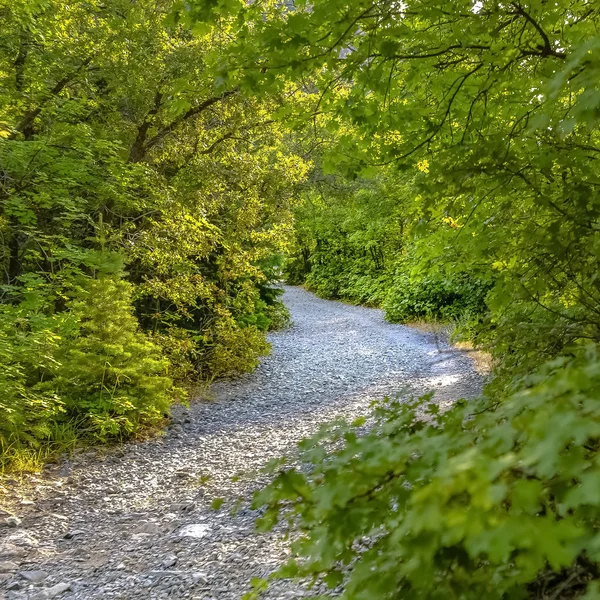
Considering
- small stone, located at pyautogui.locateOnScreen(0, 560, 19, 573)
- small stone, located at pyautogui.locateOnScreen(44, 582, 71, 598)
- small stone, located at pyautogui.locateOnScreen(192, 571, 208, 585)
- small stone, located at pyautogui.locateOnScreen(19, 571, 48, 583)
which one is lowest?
small stone, located at pyautogui.locateOnScreen(0, 560, 19, 573)

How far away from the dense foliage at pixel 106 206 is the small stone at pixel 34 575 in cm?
125

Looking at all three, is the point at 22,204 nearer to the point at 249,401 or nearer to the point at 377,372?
the point at 249,401

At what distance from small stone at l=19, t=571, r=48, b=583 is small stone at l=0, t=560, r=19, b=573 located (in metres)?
0.07

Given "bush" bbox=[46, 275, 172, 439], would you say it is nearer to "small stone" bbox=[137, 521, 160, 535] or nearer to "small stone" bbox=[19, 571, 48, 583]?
"small stone" bbox=[137, 521, 160, 535]

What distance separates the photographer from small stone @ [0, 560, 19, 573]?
9.05 ft

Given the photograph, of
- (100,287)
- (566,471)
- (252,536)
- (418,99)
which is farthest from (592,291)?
(100,287)

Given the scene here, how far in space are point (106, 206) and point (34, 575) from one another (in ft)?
13.0

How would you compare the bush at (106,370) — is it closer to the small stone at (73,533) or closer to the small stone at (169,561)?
the small stone at (73,533)

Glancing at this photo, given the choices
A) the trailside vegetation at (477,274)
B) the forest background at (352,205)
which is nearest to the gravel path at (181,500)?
the forest background at (352,205)

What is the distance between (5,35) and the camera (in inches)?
156

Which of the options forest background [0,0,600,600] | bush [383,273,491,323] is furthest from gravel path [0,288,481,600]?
bush [383,273,491,323]

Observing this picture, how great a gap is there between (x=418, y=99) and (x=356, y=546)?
2.37m

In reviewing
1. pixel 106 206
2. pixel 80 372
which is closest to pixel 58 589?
pixel 80 372

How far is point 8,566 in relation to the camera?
2795mm
